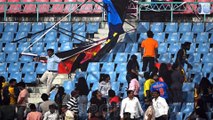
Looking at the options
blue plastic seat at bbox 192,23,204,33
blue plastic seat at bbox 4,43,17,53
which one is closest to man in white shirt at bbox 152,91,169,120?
blue plastic seat at bbox 192,23,204,33

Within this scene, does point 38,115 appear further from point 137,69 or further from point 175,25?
point 175,25

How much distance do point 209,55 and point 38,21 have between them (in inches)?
283

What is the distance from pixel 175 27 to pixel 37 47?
16.1 ft

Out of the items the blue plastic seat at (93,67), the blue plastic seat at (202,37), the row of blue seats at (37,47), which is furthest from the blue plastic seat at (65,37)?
the blue plastic seat at (202,37)

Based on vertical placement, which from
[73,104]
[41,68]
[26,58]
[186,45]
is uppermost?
[186,45]

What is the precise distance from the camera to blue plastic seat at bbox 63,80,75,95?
40.5 meters

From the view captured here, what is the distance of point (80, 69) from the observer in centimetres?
4228

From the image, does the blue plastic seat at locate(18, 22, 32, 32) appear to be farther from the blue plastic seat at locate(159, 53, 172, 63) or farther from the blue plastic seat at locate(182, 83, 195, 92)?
the blue plastic seat at locate(182, 83, 195, 92)

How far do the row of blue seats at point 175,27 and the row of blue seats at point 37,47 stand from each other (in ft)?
8.67

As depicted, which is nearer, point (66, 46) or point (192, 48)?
point (192, 48)

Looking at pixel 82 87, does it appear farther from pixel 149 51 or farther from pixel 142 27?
pixel 142 27

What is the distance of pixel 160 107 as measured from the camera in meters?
36.1

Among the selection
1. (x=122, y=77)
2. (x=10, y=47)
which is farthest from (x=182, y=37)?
(x=10, y=47)

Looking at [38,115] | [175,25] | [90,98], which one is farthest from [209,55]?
[38,115]
